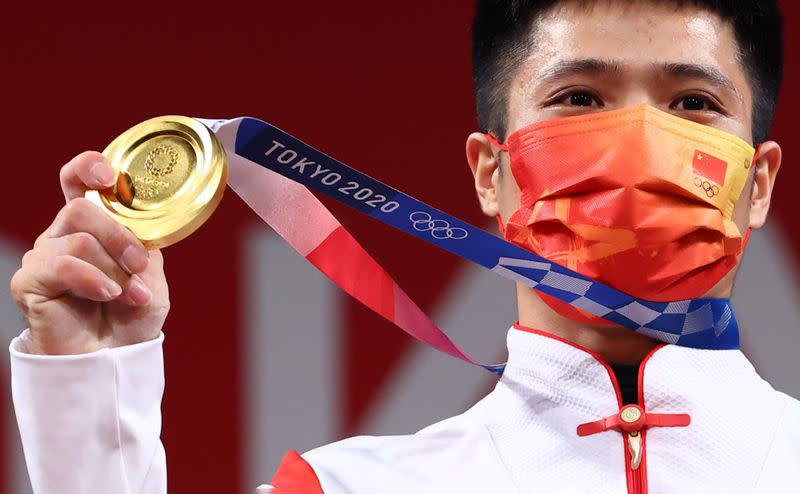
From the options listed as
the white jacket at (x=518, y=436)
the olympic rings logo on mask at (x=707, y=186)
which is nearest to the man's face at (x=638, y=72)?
the olympic rings logo on mask at (x=707, y=186)

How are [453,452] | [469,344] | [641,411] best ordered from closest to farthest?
[641,411] < [453,452] < [469,344]

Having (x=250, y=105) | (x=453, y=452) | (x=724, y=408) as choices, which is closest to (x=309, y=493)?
(x=453, y=452)

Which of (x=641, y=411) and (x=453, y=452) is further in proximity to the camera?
(x=453, y=452)

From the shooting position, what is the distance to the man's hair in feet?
7.41

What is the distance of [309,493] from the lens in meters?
2.05

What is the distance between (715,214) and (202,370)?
161 centimetres

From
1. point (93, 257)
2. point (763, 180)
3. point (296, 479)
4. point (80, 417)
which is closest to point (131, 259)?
point (93, 257)

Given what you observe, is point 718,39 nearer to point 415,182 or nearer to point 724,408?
point 724,408

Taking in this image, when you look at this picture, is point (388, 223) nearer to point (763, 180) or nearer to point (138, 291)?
point (138, 291)

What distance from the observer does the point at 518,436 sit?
2.11 m

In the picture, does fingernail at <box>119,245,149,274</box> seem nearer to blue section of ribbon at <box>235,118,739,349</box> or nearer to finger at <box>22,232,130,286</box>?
finger at <box>22,232,130,286</box>

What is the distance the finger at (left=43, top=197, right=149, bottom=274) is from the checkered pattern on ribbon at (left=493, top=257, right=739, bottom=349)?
614 mm

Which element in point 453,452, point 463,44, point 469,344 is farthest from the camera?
point 463,44

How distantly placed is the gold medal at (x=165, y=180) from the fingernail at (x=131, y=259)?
0.06 feet
